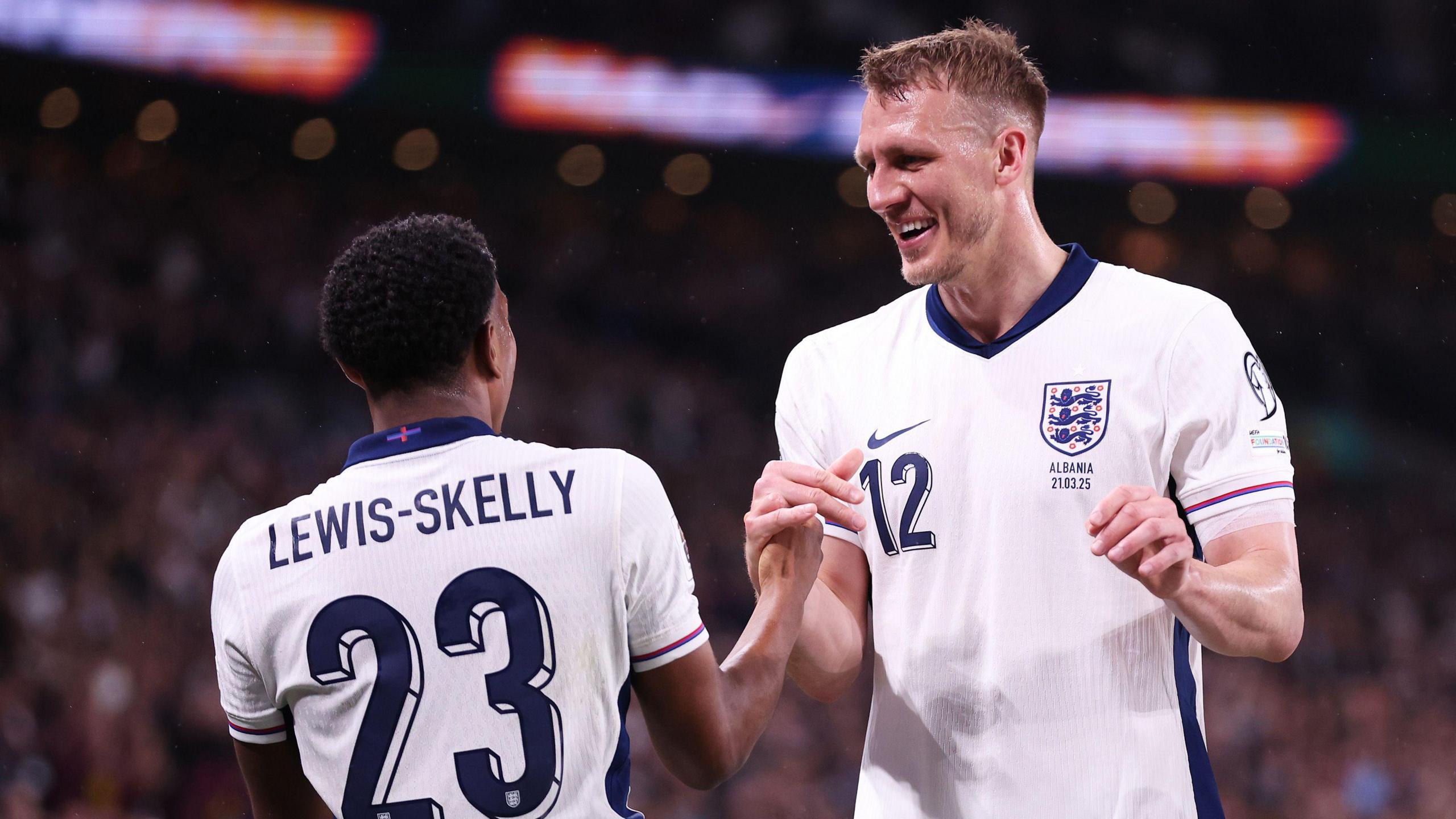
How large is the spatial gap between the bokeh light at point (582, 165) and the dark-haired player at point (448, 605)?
9158 mm

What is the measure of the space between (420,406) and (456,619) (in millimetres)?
328

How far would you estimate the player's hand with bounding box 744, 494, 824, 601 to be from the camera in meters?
2.21

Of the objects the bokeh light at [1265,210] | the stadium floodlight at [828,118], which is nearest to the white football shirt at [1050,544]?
the stadium floodlight at [828,118]

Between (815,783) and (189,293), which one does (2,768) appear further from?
(815,783)

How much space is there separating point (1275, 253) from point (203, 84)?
9194mm

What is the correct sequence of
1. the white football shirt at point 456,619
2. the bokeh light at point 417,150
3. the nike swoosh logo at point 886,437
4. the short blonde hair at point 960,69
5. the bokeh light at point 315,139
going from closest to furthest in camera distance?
the white football shirt at point 456,619
the nike swoosh logo at point 886,437
the short blonde hair at point 960,69
the bokeh light at point 315,139
the bokeh light at point 417,150

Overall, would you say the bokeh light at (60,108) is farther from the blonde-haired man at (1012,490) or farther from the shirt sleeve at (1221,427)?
the shirt sleeve at (1221,427)

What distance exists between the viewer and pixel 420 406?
6.21 feet

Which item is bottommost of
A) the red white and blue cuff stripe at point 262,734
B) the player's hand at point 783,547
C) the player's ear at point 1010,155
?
the red white and blue cuff stripe at point 262,734

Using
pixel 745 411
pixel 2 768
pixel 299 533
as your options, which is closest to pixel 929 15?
pixel 745 411

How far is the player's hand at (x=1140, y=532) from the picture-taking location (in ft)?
6.18

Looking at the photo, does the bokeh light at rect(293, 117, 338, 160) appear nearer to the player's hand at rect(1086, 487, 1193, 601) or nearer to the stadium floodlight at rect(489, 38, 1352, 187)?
the stadium floodlight at rect(489, 38, 1352, 187)

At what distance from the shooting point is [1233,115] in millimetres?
11211

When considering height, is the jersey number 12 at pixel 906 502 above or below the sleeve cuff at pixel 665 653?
above
